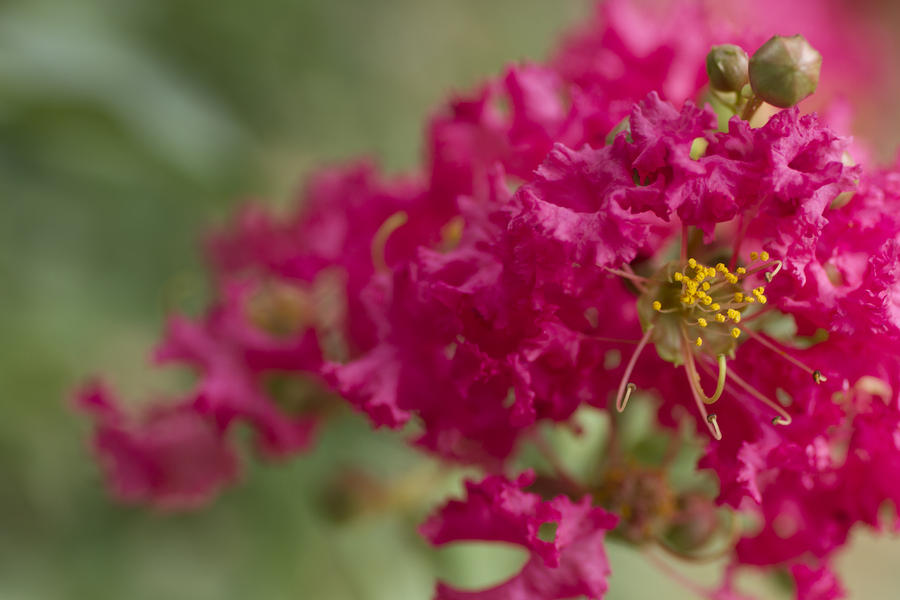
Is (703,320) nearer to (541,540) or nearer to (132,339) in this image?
(541,540)

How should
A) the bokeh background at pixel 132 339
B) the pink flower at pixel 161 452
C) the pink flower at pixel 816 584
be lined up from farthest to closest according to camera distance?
1. the bokeh background at pixel 132 339
2. the pink flower at pixel 161 452
3. the pink flower at pixel 816 584

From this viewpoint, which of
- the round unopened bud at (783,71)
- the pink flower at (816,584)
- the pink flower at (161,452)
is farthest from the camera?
the pink flower at (161,452)

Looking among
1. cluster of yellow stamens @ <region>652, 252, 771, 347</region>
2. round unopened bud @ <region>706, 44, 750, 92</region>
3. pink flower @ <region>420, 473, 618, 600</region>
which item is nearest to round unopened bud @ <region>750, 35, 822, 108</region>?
round unopened bud @ <region>706, 44, 750, 92</region>

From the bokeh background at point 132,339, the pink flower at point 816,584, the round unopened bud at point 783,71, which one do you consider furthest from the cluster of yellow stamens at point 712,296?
the bokeh background at point 132,339

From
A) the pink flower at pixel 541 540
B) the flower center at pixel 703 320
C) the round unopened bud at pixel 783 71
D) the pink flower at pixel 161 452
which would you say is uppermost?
the round unopened bud at pixel 783 71

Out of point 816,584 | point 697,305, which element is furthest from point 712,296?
point 816,584

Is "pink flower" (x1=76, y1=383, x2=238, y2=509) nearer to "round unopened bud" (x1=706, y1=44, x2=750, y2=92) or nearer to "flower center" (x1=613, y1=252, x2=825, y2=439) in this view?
"flower center" (x1=613, y1=252, x2=825, y2=439)

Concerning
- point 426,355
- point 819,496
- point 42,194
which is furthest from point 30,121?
point 819,496

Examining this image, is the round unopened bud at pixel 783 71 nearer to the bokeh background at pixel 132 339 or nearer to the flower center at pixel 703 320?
the flower center at pixel 703 320
